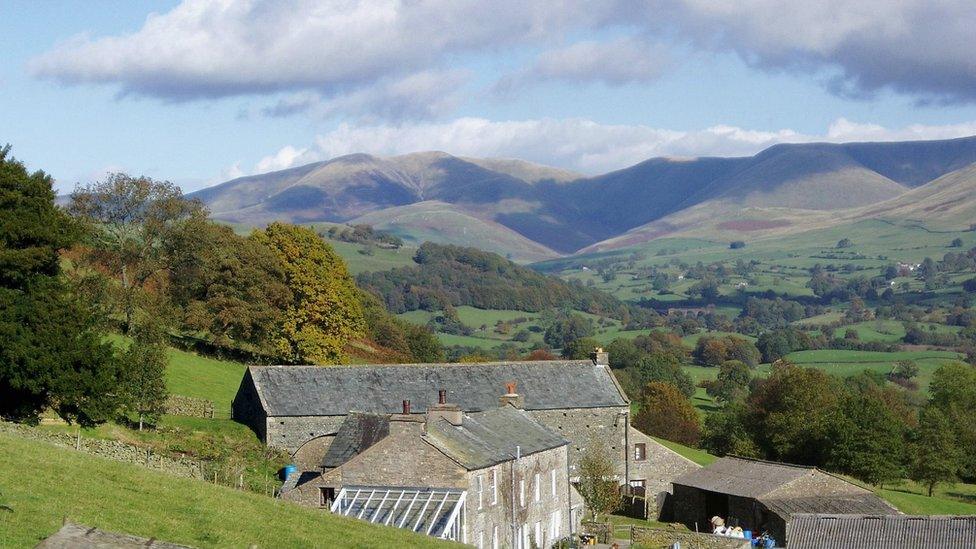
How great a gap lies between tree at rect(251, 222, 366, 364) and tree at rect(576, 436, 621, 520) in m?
22.3

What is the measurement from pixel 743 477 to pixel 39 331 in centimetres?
3228

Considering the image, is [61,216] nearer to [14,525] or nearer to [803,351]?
[14,525]

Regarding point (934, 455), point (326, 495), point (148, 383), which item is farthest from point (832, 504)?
point (148, 383)

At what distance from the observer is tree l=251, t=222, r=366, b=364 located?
76.2 metres

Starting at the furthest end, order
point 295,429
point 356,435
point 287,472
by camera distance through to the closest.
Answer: point 295,429
point 287,472
point 356,435

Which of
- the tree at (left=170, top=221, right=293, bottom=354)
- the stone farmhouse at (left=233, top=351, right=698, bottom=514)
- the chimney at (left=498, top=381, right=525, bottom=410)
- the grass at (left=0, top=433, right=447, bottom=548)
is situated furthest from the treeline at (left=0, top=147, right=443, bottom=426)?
the grass at (left=0, top=433, right=447, bottom=548)

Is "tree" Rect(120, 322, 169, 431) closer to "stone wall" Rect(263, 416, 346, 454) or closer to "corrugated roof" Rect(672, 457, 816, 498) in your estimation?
"stone wall" Rect(263, 416, 346, 454)

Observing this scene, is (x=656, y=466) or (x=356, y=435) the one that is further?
(x=656, y=466)

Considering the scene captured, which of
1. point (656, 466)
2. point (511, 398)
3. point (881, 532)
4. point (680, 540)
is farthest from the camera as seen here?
point (656, 466)

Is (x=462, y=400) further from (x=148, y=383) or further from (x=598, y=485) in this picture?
(x=148, y=383)

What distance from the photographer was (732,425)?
282 ft

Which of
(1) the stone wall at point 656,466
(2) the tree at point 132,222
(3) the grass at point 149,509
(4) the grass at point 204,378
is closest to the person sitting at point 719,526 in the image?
(1) the stone wall at point 656,466

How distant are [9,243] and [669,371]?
90.2m

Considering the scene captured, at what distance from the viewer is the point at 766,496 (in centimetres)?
5275
